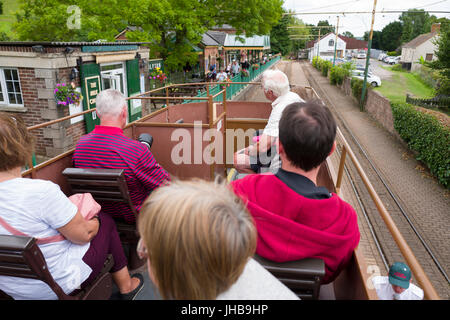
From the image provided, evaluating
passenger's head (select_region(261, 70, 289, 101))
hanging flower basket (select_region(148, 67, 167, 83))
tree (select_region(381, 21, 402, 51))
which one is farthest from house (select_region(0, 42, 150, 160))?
tree (select_region(381, 21, 402, 51))

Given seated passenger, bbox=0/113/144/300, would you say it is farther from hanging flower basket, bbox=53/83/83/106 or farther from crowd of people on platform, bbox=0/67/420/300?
hanging flower basket, bbox=53/83/83/106

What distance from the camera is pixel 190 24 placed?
1345 cm

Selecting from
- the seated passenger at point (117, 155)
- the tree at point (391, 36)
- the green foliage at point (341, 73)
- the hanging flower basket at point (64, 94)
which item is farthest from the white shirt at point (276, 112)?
the tree at point (391, 36)

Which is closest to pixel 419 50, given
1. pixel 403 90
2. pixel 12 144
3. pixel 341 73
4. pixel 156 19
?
pixel 341 73

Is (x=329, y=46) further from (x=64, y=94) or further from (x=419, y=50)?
(x=64, y=94)

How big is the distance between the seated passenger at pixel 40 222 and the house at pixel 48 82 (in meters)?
7.06

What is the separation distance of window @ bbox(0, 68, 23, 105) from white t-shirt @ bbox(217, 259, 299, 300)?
9535mm

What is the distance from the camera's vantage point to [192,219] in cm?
82

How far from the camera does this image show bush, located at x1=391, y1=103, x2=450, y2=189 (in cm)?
993

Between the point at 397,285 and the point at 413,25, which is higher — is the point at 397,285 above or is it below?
below

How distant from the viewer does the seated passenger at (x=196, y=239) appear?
0.82m

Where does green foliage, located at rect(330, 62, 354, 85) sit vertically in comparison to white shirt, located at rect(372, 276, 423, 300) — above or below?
above

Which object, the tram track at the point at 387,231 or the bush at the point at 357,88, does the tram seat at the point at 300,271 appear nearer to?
the tram track at the point at 387,231

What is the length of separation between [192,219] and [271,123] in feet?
8.09
